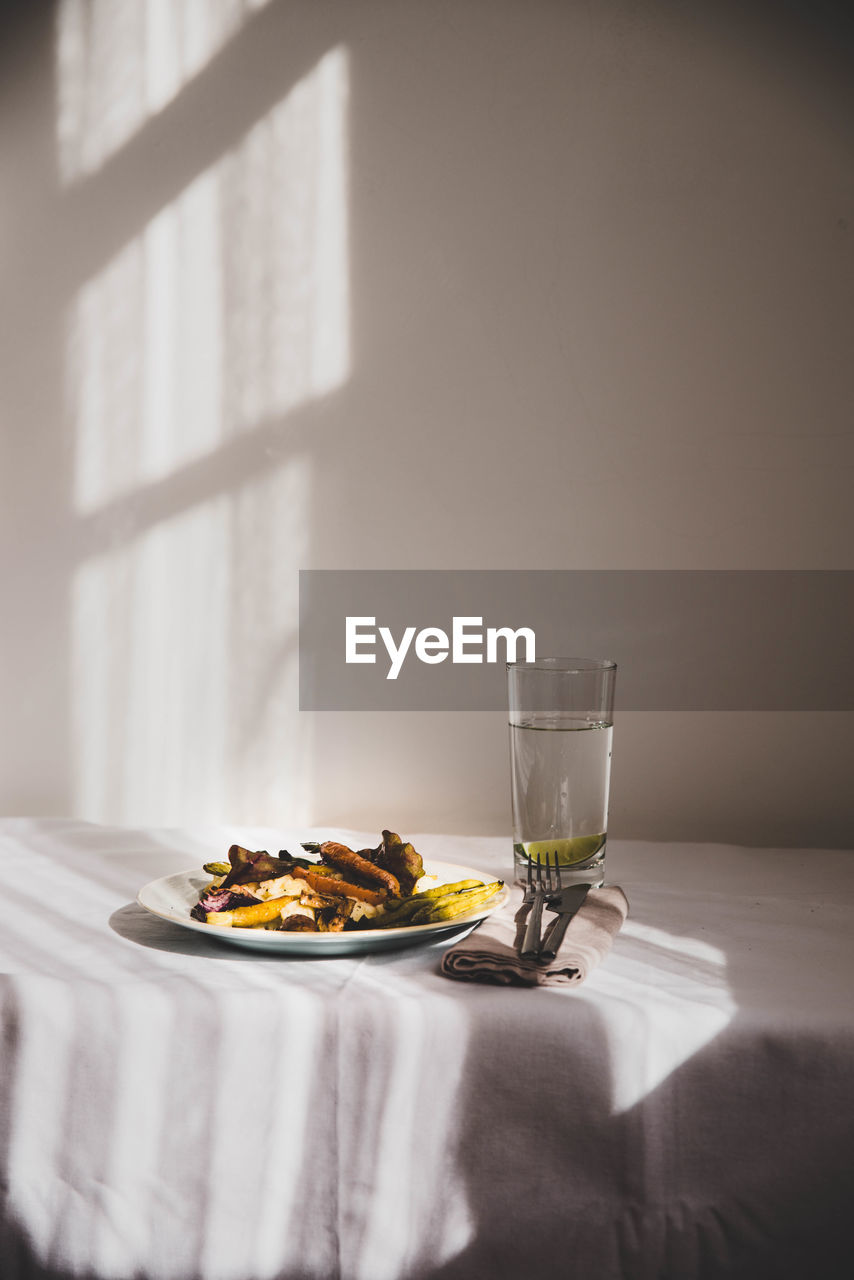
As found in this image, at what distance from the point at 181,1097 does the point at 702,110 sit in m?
1.32

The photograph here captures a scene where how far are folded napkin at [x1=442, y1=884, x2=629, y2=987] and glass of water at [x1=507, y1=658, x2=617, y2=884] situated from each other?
0.11m

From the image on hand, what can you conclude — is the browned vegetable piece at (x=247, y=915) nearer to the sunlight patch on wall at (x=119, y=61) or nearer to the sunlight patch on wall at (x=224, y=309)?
the sunlight patch on wall at (x=224, y=309)

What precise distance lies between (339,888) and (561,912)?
0.61 ft

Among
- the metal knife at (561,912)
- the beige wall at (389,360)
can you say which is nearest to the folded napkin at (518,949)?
the metal knife at (561,912)

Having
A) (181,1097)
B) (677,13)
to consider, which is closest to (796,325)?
(677,13)

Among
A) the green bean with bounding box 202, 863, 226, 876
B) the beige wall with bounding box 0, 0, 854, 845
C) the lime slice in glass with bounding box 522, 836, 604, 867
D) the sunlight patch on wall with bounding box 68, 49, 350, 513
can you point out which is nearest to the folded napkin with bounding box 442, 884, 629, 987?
the lime slice in glass with bounding box 522, 836, 604, 867

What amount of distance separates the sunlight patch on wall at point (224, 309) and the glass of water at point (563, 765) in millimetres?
648

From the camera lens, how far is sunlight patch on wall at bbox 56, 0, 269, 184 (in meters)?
1.43

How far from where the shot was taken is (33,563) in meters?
1.49

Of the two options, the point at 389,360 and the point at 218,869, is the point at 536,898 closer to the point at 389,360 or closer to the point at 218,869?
the point at 218,869

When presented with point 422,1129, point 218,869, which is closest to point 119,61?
point 218,869

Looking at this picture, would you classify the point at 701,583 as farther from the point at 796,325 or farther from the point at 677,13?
the point at 677,13

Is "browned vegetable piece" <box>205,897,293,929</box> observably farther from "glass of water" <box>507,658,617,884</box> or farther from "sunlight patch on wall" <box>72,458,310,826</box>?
"sunlight patch on wall" <box>72,458,310,826</box>

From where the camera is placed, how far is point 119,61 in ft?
4.77
